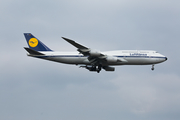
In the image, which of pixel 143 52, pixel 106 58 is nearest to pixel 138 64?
pixel 143 52

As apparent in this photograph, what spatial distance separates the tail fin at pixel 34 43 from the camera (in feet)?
221

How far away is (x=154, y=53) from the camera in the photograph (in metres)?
66.5

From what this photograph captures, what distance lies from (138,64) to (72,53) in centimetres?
1470

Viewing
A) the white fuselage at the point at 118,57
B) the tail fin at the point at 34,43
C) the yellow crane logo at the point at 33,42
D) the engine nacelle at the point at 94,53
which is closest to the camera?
the engine nacelle at the point at 94,53

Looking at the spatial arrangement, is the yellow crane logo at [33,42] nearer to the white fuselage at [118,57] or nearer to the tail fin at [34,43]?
the tail fin at [34,43]

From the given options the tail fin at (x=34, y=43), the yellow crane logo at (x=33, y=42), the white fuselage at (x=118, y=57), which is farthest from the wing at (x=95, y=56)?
the yellow crane logo at (x=33, y=42)

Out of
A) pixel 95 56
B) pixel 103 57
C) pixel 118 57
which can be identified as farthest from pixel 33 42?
pixel 118 57

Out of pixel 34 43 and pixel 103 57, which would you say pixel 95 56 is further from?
pixel 34 43

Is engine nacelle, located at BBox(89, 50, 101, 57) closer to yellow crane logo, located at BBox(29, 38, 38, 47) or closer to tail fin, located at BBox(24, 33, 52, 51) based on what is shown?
tail fin, located at BBox(24, 33, 52, 51)

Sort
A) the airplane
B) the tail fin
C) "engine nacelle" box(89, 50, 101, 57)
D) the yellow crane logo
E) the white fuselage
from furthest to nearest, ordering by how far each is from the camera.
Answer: the yellow crane logo → the tail fin → the white fuselage → the airplane → "engine nacelle" box(89, 50, 101, 57)

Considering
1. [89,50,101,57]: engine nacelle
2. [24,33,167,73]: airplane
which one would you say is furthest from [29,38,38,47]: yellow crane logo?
[89,50,101,57]: engine nacelle

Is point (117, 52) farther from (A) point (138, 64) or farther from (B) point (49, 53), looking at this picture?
(B) point (49, 53)

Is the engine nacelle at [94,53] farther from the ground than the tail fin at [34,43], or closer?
closer

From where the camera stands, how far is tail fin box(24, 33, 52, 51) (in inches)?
2651
